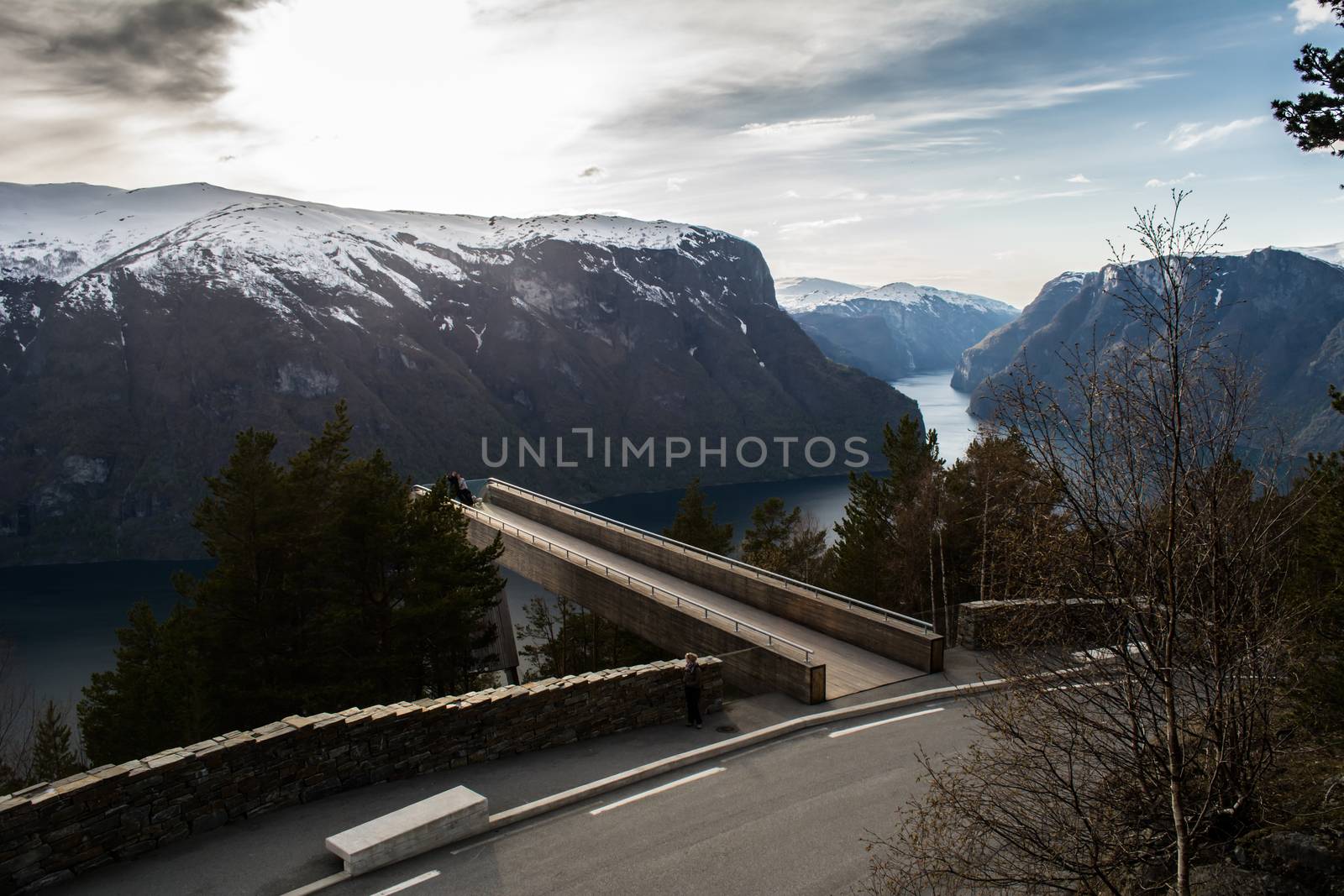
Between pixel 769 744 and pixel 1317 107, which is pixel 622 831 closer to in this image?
pixel 769 744

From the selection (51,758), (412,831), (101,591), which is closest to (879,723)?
(412,831)

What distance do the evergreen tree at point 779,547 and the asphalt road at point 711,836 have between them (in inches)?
1111

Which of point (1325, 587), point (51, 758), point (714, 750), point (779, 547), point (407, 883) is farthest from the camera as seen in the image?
point (779, 547)

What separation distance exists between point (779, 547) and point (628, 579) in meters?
27.0

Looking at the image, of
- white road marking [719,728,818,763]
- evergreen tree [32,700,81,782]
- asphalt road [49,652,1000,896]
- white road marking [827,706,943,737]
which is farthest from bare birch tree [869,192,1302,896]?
evergreen tree [32,700,81,782]

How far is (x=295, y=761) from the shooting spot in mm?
11469

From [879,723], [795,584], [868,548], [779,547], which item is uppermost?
[795,584]

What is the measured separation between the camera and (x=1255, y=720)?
702cm

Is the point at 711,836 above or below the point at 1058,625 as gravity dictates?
below

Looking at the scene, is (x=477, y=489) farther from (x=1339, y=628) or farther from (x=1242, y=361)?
(x=1242, y=361)

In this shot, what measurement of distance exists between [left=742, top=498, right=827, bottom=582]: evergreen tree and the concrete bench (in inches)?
1213

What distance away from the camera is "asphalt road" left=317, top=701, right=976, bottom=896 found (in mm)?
9617

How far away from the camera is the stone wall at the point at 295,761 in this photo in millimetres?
9516

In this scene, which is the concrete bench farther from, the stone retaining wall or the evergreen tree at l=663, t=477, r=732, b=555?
the evergreen tree at l=663, t=477, r=732, b=555
